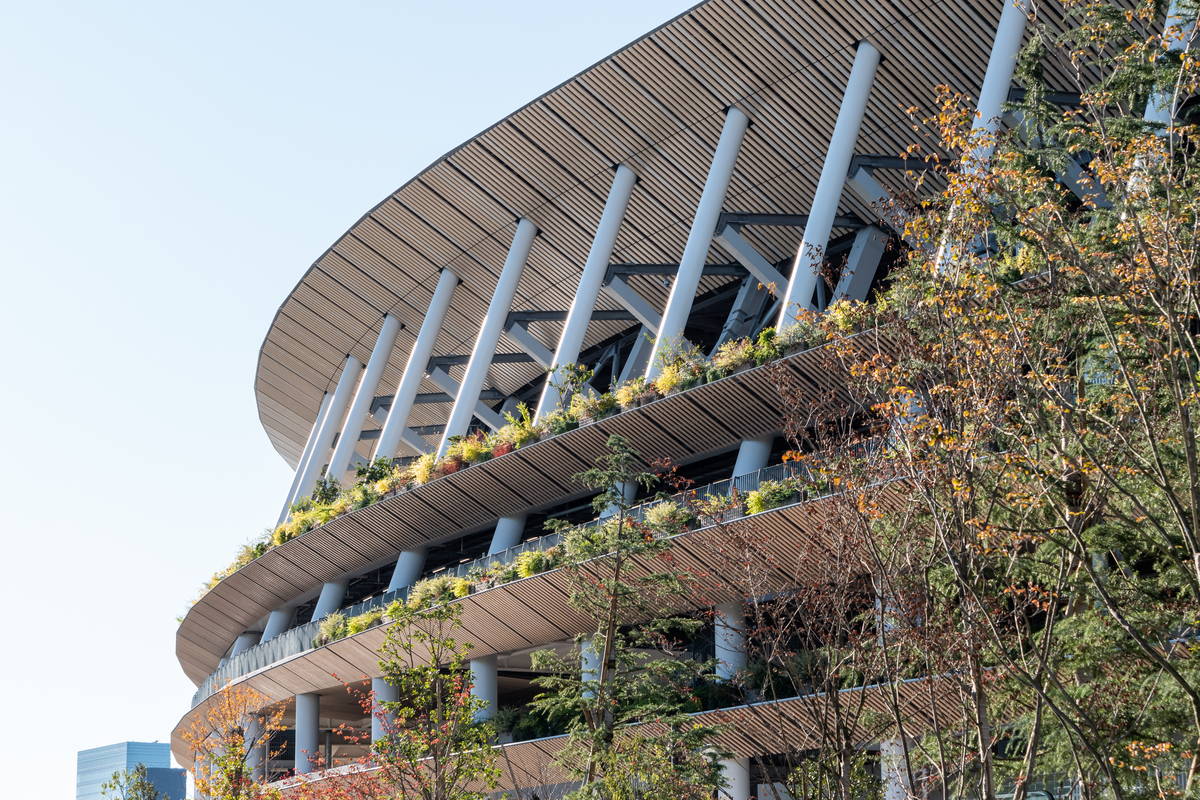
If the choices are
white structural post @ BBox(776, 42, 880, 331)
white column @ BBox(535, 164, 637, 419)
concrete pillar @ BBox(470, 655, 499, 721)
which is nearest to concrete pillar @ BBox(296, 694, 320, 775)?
concrete pillar @ BBox(470, 655, 499, 721)

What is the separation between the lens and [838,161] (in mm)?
26266

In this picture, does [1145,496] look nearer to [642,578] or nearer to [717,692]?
[642,578]

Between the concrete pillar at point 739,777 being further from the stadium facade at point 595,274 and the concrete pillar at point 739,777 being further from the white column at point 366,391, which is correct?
the white column at point 366,391

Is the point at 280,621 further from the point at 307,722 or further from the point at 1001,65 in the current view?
the point at 1001,65

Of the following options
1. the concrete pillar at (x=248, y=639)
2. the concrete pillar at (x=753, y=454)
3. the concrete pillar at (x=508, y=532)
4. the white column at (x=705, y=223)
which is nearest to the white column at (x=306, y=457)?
the concrete pillar at (x=248, y=639)

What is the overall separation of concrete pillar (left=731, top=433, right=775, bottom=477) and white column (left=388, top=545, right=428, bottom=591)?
39.0 feet

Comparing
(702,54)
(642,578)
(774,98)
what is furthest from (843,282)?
(642,578)

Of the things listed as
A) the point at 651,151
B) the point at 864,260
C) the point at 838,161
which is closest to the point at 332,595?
the point at 651,151

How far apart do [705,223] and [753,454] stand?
6.18 meters

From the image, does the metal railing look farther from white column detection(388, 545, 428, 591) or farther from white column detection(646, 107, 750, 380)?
white column detection(646, 107, 750, 380)

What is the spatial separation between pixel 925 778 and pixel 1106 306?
6.56 m

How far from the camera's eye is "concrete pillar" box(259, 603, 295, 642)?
40469 millimetres

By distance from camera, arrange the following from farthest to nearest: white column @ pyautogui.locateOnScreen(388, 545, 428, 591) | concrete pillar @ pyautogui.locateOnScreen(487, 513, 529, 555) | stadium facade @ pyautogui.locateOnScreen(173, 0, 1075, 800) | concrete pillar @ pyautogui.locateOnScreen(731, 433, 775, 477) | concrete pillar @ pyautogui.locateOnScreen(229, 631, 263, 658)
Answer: concrete pillar @ pyautogui.locateOnScreen(229, 631, 263, 658) < white column @ pyautogui.locateOnScreen(388, 545, 428, 591) < concrete pillar @ pyautogui.locateOnScreen(487, 513, 529, 555) < stadium facade @ pyautogui.locateOnScreen(173, 0, 1075, 800) < concrete pillar @ pyautogui.locateOnScreen(731, 433, 775, 477)

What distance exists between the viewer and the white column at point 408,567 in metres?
33.1
